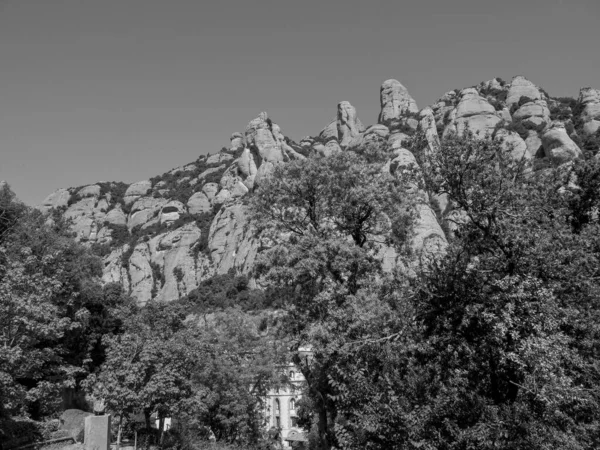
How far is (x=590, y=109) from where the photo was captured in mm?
83562

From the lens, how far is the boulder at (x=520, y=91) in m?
93.4

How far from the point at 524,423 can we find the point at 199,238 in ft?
287

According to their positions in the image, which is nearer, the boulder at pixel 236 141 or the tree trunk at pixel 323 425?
the tree trunk at pixel 323 425

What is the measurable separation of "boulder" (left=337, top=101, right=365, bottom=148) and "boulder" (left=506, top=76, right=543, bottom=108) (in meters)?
39.9

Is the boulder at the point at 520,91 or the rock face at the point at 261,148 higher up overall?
the boulder at the point at 520,91

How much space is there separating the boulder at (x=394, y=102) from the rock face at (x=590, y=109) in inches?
1514

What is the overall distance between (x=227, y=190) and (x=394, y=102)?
52976mm

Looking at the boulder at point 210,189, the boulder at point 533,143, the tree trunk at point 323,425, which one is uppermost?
the boulder at point 210,189

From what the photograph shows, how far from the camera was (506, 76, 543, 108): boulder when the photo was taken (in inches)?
3676

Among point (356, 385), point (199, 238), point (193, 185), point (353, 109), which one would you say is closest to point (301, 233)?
point (356, 385)

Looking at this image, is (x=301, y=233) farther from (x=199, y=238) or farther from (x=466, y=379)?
(x=199, y=238)

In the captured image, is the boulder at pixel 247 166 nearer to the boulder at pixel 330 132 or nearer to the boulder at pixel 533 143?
the boulder at pixel 330 132

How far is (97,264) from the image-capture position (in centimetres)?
3788

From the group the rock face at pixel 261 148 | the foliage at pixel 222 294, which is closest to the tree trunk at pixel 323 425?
the foliage at pixel 222 294
